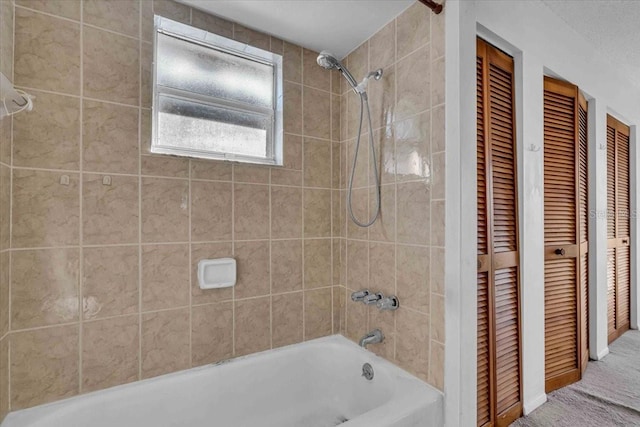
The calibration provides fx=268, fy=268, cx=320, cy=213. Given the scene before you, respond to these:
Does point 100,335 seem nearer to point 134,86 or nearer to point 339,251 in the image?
point 134,86

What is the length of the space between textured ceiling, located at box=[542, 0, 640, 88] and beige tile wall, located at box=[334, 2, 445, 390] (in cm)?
61

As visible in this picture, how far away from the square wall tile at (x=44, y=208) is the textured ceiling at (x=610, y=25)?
7.66 ft

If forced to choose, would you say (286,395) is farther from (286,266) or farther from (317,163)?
(317,163)

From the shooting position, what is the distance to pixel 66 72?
1176 mm

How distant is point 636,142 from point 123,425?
2603 mm

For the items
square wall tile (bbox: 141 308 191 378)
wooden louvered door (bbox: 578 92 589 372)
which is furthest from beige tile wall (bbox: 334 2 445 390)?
square wall tile (bbox: 141 308 191 378)

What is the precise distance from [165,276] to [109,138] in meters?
0.71

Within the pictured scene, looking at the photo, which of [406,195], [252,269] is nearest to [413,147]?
[406,195]

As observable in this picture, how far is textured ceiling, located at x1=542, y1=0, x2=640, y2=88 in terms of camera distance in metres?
1.17

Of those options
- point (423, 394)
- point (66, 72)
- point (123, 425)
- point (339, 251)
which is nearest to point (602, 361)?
point (423, 394)

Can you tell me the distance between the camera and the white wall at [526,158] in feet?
3.73

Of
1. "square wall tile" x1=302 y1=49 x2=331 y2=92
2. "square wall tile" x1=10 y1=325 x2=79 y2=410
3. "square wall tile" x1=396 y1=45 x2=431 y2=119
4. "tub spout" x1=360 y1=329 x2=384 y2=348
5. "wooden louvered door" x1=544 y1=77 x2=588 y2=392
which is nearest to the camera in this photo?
"square wall tile" x1=10 y1=325 x2=79 y2=410

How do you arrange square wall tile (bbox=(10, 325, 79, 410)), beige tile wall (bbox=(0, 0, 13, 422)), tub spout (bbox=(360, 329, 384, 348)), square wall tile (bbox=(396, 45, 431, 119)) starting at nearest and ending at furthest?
beige tile wall (bbox=(0, 0, 13, 422)), square wall tile (bbox=(10, 325, 79, 410)), square wall tile (bbox=(396, 45, 431, 119)), tub spout (bbox=(360, 329, 384, 348))

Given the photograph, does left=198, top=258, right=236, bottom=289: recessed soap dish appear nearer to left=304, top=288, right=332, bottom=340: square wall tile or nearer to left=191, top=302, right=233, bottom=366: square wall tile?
left=191, top=302, right=233, bottom=366: square wall tile
